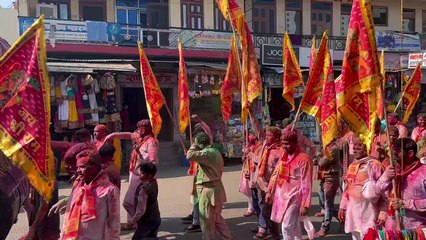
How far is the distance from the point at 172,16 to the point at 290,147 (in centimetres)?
1334

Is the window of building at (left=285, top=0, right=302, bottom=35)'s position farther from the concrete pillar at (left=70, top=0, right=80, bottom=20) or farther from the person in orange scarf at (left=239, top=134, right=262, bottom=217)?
the person in orange scarf at (left=239, top=134, right=262, bottom=217)

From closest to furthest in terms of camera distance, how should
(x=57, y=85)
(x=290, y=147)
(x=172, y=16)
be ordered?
Answer: (x=290, y=147), (x=57, y=85), (x=172, y=16)

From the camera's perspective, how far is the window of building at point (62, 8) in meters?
16.8

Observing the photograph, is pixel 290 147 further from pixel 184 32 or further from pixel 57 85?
pixel 184 32

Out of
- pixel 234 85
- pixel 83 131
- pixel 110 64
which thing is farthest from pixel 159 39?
pixel 83 131

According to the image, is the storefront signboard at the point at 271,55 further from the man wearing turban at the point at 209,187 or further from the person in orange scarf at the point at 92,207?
the person in orange scarf at the point at 92,207

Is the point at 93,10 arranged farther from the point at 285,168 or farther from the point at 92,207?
the point at 92,207

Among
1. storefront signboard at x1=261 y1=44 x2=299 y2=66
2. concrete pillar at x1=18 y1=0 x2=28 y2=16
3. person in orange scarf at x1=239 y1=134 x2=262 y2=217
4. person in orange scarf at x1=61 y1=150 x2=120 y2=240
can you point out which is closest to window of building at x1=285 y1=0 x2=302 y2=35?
storefront signboard at x1=261 y1=44 x2=299 y2=66

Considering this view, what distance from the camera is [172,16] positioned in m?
17.8

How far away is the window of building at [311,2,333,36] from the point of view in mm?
21016

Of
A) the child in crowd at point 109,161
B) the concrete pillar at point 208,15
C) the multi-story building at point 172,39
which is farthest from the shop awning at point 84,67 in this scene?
the child in crowd at point 109,161

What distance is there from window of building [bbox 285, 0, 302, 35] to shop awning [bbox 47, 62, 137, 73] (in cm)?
950

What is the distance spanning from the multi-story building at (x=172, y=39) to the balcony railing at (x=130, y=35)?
3 centimetres

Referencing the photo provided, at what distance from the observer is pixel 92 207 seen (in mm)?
3682
